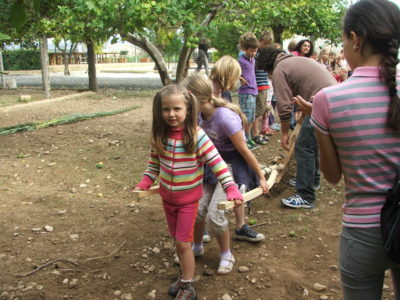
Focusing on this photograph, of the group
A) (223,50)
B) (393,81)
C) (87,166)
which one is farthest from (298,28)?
(393,81)

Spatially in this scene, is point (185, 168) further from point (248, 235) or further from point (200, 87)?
point (248, 235)

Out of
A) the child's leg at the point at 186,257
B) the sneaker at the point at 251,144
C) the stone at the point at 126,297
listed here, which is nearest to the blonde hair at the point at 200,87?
the child's leg at the point at 186,257

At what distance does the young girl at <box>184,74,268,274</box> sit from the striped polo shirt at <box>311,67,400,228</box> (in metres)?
1.36

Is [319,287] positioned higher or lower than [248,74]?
lower

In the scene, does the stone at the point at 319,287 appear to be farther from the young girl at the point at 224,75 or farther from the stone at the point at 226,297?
the young girl at the point at 224,75

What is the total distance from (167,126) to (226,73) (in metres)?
0.98

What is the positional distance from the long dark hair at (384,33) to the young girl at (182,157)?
4.04ft

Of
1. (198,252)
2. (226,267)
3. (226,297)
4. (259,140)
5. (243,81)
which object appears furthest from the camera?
(259,140)

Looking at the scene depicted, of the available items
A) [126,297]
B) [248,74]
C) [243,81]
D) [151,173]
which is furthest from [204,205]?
[248,74]

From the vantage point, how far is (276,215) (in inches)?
173

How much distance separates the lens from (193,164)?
270cm

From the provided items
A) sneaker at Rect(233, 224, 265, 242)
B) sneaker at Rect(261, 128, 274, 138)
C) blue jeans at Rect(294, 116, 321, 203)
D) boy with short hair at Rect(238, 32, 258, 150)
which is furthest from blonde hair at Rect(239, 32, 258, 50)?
sneaker at Rect(233, 224, 265, 242)

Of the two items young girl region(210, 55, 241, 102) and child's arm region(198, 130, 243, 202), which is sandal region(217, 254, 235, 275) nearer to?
child's arm region(198, 130, 243, 202)

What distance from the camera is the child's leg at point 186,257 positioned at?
275 centimetres
